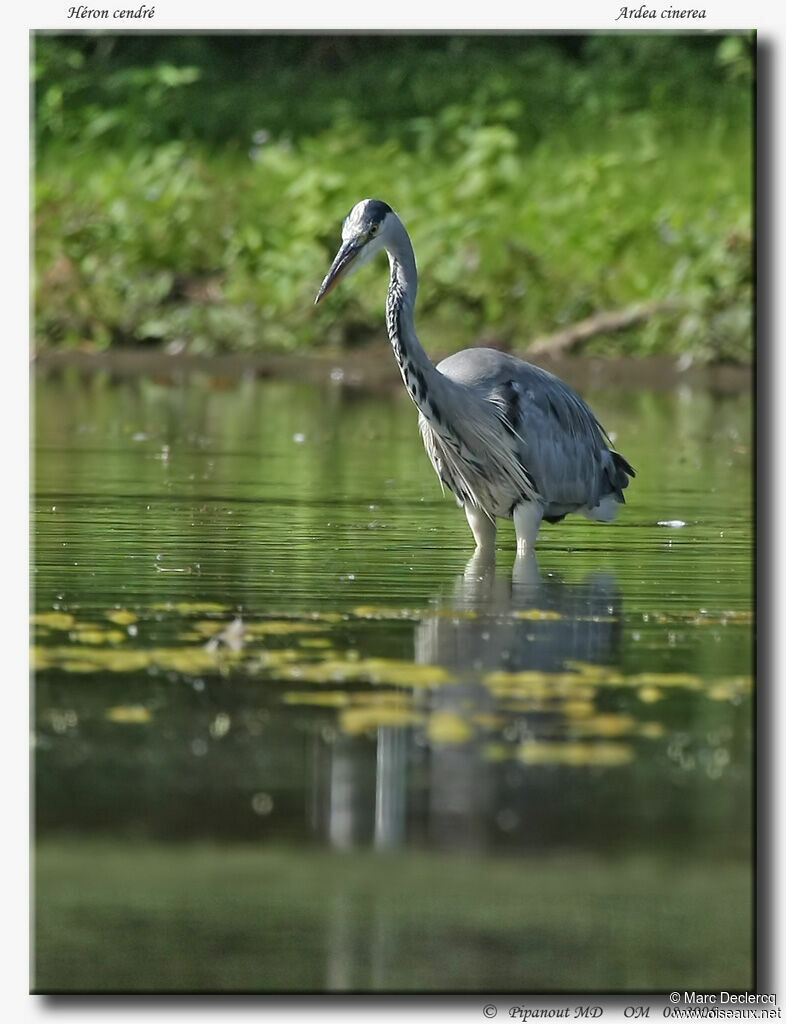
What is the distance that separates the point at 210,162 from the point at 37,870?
17.3 m

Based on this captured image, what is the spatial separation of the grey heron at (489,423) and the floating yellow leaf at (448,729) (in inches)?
106

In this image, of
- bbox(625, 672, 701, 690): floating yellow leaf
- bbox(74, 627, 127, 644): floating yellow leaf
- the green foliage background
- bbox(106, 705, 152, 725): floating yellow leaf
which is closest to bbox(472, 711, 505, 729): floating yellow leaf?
bbox(625, 672, 701, 690): floating yellow leaf

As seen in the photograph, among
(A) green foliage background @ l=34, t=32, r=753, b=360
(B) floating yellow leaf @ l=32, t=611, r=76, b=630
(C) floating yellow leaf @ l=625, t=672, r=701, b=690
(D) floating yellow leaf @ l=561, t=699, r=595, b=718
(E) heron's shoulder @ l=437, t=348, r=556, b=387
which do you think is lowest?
(D) floating yellow leaf @ l=561, t=699, r=595, b=718

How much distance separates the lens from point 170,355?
19938 millimetres

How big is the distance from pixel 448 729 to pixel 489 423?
3.21m

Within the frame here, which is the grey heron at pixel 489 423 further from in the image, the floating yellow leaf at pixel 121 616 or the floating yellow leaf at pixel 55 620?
the floating yellow leaf at pixel 55 620

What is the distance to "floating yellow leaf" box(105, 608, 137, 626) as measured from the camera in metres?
7.50

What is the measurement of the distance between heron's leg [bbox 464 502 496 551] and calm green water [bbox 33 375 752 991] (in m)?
0.13

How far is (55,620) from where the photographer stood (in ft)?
24.6

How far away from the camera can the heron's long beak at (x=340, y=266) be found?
843cm

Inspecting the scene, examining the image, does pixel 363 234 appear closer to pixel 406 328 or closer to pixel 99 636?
pixel 406 328

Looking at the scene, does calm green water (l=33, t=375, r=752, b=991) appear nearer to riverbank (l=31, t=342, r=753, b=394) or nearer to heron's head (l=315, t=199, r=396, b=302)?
heron's head (l=315, t=199, r=396, b=302)
